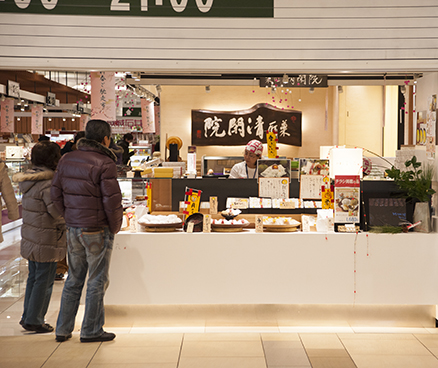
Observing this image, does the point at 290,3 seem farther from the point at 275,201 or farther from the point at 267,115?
the point at 267,115

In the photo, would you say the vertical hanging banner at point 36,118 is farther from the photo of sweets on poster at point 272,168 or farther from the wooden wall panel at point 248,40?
the photo of sweets on poster at point 272,168

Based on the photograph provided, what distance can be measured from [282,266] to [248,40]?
2011 millimetres

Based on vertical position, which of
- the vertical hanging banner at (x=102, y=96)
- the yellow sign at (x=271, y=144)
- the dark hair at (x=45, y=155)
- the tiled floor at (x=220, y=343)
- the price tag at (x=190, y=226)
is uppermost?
the vertical hanging banner at (x=102, y=96)

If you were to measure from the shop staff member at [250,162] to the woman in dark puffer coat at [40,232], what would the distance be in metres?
2.33

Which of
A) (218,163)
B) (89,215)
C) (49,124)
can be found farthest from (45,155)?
(49,124)

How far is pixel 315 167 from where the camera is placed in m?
4.53

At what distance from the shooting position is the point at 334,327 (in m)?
4.08

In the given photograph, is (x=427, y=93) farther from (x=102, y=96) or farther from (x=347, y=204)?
(x=102, y=96)

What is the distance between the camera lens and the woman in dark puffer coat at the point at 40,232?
3.82 meters

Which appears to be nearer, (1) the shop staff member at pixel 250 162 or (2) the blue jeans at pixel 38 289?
(2) the blue jeans at pixel 38 289

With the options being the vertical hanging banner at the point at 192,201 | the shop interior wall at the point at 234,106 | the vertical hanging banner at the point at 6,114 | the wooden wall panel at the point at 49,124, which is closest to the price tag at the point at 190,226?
the vertical hanging banner at the point at 192,201

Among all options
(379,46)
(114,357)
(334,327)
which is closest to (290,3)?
(379,46)

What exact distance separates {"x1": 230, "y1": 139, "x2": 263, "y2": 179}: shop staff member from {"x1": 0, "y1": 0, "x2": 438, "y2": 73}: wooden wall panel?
1.72 meters

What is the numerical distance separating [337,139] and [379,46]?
21.6 feet
